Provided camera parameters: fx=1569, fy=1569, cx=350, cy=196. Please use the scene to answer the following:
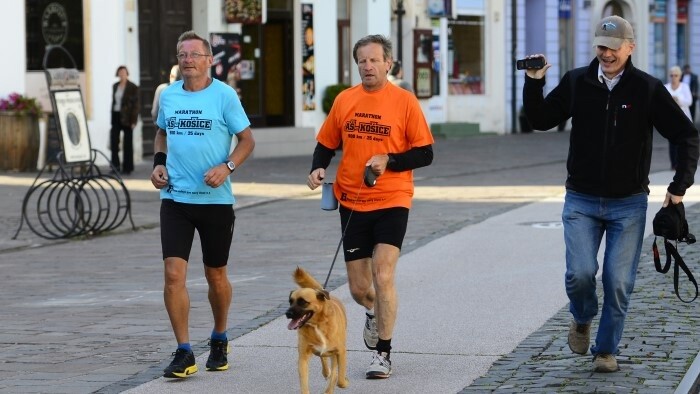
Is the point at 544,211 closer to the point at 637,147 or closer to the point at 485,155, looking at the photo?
the point at 637,147

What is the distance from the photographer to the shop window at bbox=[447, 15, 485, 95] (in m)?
39.5

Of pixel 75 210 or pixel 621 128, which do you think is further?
pixel 75 210

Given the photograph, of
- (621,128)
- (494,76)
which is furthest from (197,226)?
(494,76)

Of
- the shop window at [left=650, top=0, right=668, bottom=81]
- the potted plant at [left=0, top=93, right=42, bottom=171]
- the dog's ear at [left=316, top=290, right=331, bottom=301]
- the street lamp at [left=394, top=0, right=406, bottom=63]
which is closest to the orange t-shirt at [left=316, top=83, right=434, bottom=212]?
the dog's ear at [left=316, top=290, right=331, bottom=301]

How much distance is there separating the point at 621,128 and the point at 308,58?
25188mm

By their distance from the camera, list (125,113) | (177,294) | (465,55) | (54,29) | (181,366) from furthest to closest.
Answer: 1. (465,55)
2. (54,29)
3. (125,113)
4. (177,294)
5. (181,366)

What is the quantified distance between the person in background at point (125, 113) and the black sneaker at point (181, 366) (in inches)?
644

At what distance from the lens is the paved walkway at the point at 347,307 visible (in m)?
7.78

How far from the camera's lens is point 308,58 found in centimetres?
3238

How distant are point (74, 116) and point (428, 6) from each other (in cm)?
2198

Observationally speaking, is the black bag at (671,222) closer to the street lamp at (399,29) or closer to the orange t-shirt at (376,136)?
the orange t-shirt at (376,136)

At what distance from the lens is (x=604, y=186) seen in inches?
293

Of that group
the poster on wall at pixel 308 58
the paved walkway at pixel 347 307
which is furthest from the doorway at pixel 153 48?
the paved walkway at pixel 347 307

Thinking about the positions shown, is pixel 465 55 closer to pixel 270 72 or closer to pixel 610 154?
pixel 270 72
